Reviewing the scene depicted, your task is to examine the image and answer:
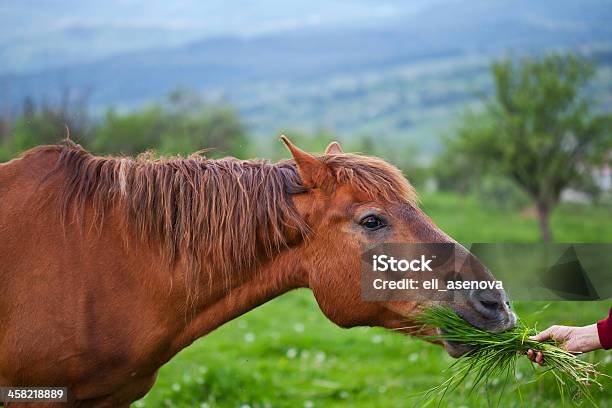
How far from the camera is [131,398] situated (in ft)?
12.4

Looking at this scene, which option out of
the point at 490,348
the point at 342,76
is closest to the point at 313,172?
the point at 490,348

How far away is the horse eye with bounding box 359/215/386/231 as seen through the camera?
349 centimetres

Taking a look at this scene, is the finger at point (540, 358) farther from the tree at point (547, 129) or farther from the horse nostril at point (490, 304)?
the tree at point (547, 129)

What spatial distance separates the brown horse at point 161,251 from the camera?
11.1ft

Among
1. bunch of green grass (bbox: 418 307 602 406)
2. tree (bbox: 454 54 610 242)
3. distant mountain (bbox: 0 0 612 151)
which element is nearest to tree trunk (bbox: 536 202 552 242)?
tree (bbox: 454 54 610 242)

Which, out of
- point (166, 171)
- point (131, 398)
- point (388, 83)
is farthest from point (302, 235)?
point (388, 83)

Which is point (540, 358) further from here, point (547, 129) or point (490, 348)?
Answer: point (547, 129)

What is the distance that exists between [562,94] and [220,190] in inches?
671

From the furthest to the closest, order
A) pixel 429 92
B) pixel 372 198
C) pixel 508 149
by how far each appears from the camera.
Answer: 1. pixel 429 92
2. pixel 508 149
3. pixel 372 198

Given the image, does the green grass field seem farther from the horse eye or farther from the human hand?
the horse eye

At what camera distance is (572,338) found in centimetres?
326

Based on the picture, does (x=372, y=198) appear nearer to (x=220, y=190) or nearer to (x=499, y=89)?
(x=220, y=190)
